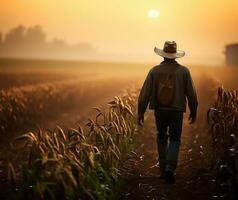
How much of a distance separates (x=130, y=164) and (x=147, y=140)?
1.90 meters

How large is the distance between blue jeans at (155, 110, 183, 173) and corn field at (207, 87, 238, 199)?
415mm

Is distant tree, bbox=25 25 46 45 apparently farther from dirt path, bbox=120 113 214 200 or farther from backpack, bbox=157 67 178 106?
backpack, bbox=157 67 178 106

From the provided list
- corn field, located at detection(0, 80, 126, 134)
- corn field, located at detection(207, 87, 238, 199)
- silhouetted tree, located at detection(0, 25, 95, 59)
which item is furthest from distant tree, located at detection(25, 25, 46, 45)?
corn field, located at detection(207, 87, 238, 199)

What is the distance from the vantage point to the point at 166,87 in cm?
612

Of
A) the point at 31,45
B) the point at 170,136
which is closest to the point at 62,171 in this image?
the point at 170,136

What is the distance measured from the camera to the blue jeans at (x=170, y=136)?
6039mm

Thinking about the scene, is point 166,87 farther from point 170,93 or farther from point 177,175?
point 177,175

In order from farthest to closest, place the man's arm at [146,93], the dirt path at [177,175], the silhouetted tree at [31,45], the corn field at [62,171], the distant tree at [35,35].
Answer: the distant tree at [35,35] < the silhouetted tree at [31,45] < the man's arm at [146,93] < the dirt path at [177,175] < the corn field at [62,171]

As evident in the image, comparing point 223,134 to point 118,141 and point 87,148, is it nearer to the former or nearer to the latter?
point 118,141

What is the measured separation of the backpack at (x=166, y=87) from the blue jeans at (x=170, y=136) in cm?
14

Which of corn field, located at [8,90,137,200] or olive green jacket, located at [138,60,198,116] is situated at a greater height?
olive green jacket, located at [138,60,198,116]

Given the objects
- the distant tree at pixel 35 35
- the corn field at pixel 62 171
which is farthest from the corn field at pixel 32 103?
the distant tree at pixel 35 35

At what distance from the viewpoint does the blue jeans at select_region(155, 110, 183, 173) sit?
19.8 feet

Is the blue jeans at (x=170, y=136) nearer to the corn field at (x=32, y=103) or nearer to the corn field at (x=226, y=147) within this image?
the corn field at (x=226, y=147)
